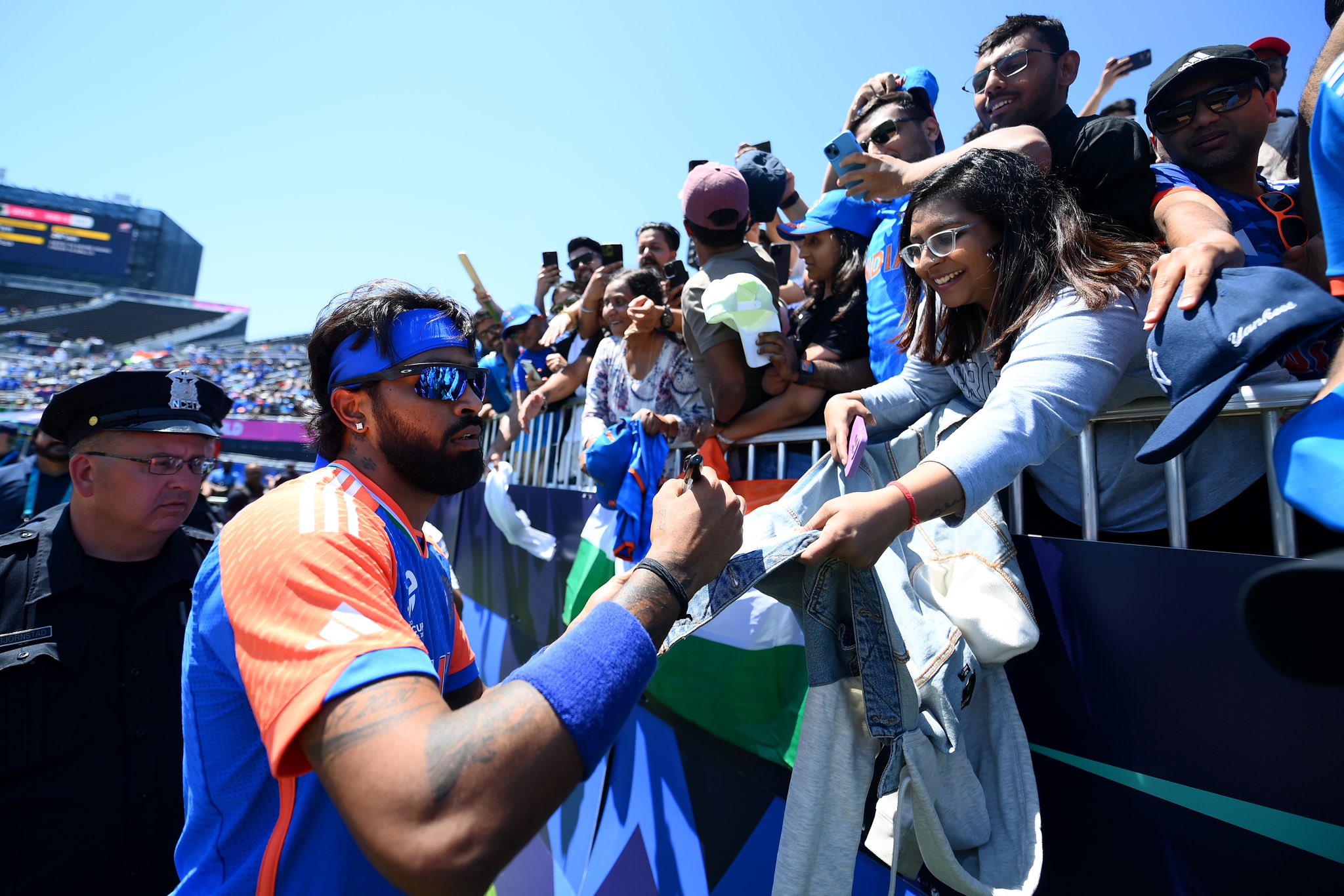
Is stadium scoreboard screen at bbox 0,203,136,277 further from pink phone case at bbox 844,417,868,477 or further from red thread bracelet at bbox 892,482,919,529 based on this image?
red thread bracelet at bbox 892,482,919,529

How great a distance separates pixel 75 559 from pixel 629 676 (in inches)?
93.8

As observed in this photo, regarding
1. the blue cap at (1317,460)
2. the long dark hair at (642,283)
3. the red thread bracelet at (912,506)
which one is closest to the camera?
the blue cap at (1317,460)

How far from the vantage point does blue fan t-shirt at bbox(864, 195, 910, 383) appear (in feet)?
9.24

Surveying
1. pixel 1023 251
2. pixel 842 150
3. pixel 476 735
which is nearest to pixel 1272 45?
pixel 842 150

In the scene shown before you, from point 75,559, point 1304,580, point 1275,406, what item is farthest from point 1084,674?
point 75,559

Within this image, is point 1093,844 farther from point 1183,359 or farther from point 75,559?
point 75,559

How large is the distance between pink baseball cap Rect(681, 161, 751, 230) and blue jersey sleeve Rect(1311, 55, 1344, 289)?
2884 mm

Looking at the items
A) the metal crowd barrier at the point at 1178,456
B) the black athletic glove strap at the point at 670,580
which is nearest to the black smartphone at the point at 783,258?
the metal crowd barrier at the point at 1178,456

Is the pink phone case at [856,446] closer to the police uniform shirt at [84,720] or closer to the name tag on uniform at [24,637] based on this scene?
the police uniform shirt at [84,720]

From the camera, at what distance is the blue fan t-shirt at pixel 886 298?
2816 millimetres

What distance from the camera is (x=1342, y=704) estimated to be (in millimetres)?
1381

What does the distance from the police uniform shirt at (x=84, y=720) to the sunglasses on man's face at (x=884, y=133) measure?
3.65 meters

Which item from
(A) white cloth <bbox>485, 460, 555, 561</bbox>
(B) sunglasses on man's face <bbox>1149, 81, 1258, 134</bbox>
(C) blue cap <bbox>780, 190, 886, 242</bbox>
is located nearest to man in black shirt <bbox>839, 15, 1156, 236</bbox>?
(B) sunglasses on man's face <bbox>1149, 81, 1258, 134</bbox>

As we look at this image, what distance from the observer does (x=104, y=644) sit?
243 centimetres
